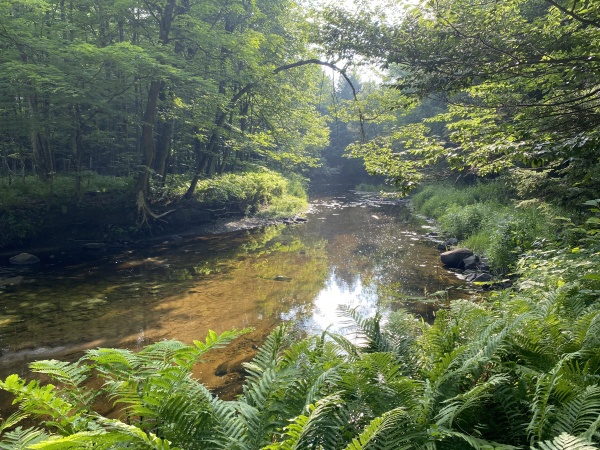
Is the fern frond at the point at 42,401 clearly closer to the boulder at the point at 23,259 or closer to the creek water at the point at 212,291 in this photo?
the creek water at the point at 212,291

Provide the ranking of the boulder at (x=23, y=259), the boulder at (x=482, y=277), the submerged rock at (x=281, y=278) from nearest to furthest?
1. the boulder at (x=482, y=277)
2. the submerged rock at (x=281, y=278)
3. the boulder at (x=23, y=259)

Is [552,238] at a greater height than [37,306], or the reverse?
[552,238]

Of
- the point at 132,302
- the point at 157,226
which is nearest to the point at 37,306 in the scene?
the point at 132,302

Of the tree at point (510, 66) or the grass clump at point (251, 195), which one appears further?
the grass clump at point (251, 195)

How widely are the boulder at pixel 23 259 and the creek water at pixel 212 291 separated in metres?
0.55

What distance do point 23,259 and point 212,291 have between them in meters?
6.55

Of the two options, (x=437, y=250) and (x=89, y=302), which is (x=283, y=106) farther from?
(x=89, y=302)

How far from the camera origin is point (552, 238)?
8117mm

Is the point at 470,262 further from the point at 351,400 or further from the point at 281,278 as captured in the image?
the point at 351,400

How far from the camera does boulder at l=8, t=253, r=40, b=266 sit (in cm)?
1160

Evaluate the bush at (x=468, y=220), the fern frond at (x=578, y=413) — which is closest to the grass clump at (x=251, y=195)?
the bush at (x=468, y=220)

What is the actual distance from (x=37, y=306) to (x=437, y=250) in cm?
1148

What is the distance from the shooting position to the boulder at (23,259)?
38.1 feet

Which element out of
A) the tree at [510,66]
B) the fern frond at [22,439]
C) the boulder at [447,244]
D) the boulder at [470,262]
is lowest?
the boulder at [447,244]
